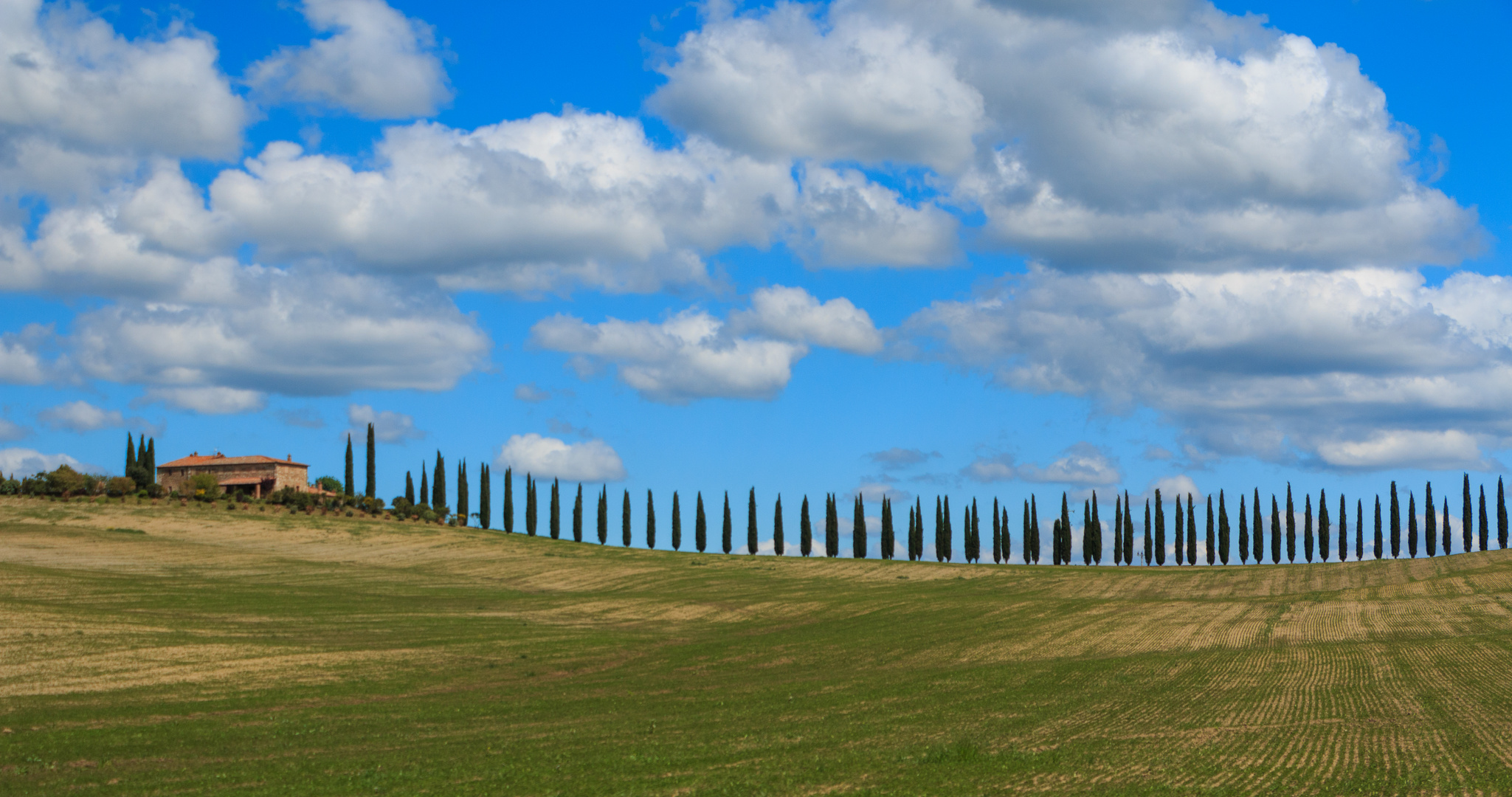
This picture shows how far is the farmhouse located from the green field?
3764 cm

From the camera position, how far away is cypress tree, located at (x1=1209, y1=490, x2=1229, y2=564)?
134625 millimetres

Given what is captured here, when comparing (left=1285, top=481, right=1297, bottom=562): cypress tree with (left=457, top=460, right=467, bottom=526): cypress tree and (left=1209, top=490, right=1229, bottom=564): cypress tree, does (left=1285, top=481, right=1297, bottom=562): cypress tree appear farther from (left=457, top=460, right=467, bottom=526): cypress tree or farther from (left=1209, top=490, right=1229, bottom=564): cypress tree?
(left=457, top=460, right=467, bottom=526): cypress tree

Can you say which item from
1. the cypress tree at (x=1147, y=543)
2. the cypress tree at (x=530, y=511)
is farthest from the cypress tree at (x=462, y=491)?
the cypress tree at (x=1147, y=543)

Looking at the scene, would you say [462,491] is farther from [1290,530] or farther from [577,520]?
[1290,530]

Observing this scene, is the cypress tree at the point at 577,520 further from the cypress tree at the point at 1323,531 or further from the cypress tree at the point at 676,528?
the cypress tree at the point at 1323,531

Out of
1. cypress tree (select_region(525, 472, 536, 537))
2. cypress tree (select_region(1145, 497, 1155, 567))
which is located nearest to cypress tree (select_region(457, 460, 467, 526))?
cypress tree (select_region(525, 472, 536, 537))

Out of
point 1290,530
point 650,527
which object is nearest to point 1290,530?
point 1290,530

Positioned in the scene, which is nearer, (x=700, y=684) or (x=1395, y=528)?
(x=700, y=684)

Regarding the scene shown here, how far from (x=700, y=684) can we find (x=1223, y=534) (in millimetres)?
108811

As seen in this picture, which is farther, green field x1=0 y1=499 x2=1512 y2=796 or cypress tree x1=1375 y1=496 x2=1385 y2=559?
cypress tree x1=1375 y1=496 x2=1385 y2=559

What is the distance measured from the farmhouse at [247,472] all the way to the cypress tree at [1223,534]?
108161 millimetres

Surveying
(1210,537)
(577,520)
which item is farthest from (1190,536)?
(577,520)

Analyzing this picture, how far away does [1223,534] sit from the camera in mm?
134875

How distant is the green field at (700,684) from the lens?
2669 centimetres
